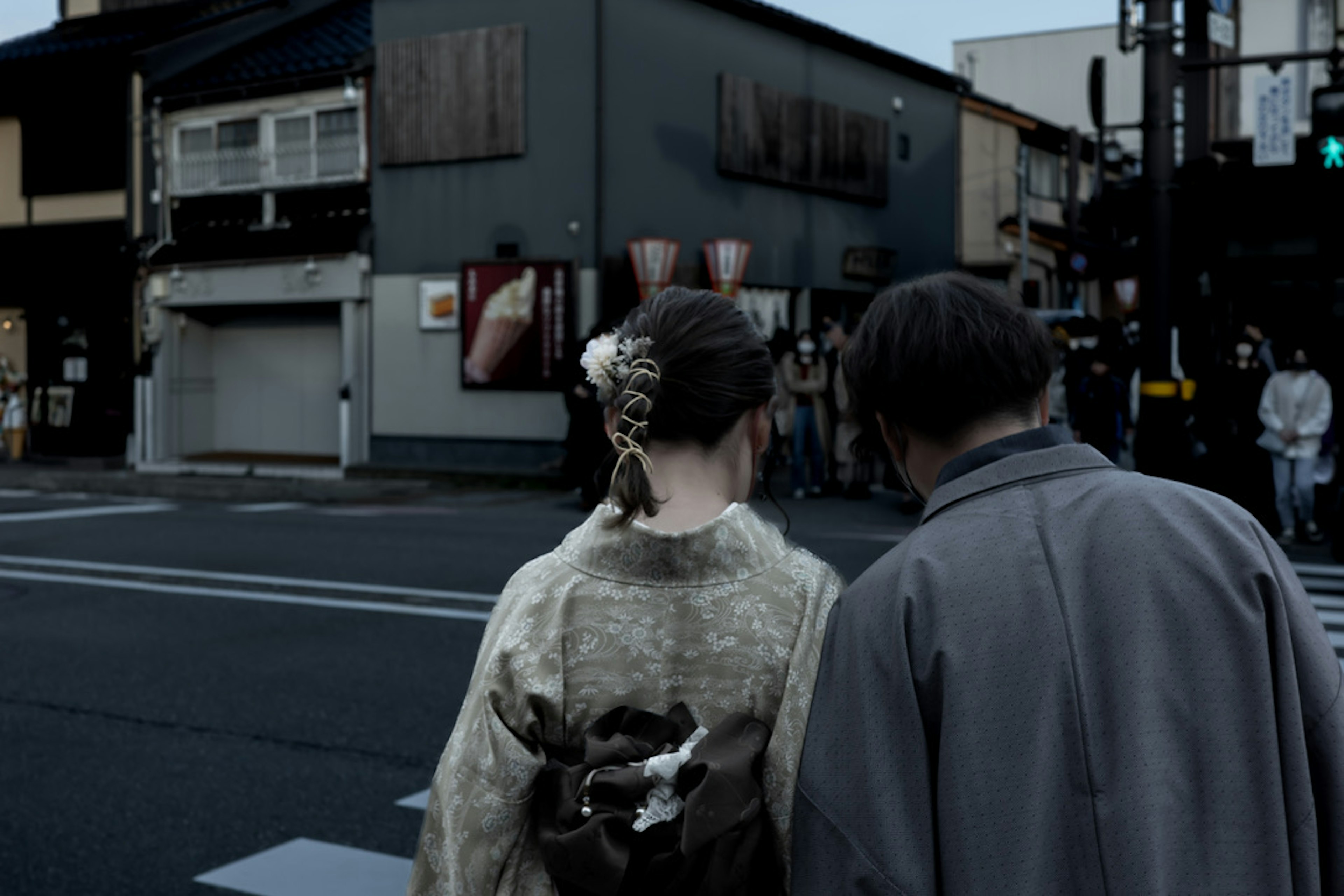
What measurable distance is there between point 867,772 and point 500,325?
1893cm

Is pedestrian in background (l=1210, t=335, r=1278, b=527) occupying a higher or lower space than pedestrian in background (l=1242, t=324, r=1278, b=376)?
lower

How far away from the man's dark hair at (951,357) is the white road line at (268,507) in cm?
1470

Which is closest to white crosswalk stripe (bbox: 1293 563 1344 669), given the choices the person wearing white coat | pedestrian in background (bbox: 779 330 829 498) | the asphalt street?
the person wearing white coat

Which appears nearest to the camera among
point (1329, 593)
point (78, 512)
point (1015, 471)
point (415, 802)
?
point (1015, 471)

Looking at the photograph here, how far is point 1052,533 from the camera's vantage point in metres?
1.75

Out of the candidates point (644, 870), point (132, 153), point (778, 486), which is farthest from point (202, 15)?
point (644, 870)

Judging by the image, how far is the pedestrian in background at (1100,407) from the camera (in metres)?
14.1

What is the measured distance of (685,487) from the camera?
6.85 ft

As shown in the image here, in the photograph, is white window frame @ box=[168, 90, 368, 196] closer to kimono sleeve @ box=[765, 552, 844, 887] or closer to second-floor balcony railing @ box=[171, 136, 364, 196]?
second-floor balcony railing @ box=[171, 136, 364, 196]

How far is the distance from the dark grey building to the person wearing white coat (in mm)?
8566

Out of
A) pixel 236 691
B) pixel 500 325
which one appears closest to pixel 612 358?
pixel 236 691

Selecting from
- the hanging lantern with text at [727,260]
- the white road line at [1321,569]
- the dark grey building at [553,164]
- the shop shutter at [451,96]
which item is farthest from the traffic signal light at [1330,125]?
the shop shutter at [451,96]

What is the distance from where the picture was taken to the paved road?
464 centimetres

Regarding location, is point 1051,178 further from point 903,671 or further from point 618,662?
point 903,671
